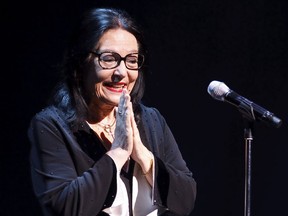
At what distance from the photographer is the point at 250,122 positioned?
6.13 feet

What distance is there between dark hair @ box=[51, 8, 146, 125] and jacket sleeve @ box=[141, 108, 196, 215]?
9.4 inches

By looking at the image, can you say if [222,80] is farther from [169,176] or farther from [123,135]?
[123,135]

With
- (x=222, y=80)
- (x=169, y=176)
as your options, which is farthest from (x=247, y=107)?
(x=222, y=80)

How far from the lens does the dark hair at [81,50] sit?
2020 millimetres

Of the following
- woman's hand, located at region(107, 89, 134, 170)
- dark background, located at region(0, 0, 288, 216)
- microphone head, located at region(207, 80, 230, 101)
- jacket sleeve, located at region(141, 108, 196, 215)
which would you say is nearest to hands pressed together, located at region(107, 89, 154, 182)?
woman's hand, located at region(107, 89, 134, 170)

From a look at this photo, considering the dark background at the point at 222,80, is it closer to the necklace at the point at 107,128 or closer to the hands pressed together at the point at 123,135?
the necklace at the point at 107,128

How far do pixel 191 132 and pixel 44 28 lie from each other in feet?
2.67

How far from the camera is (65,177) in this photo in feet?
6.14

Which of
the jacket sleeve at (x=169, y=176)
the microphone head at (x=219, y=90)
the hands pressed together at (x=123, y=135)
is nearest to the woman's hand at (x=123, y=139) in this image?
the hands pressed together at (x=123, y=135)

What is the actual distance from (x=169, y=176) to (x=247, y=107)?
0.36 m

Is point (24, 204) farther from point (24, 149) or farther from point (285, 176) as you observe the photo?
point (285, 176)

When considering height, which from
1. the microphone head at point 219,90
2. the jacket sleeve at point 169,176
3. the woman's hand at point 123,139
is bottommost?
the jacket sleeve at point 169,176

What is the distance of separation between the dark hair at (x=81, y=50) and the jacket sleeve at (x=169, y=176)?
239 mm

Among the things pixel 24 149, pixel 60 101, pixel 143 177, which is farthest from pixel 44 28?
pixel 143 177
